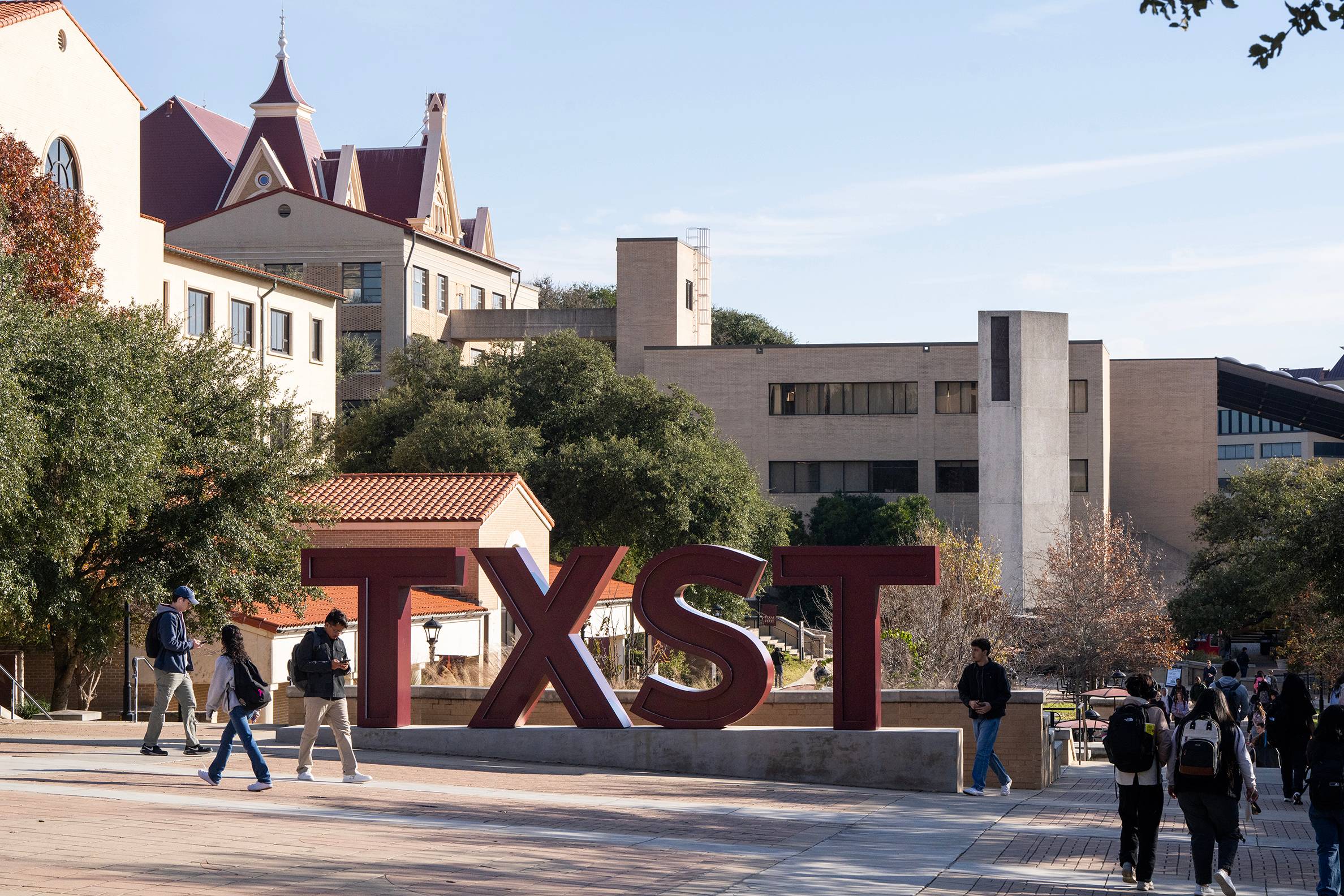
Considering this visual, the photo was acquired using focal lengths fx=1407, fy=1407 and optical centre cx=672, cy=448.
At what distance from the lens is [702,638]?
55.5 ft

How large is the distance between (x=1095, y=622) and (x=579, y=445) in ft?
63.3

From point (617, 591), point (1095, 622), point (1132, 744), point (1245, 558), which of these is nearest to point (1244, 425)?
point (1245, 558)

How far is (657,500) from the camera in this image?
49.6 meters

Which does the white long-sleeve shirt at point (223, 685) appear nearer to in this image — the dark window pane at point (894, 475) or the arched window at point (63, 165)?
the arched window at point (63, 165)

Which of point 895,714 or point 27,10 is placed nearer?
point 895,714

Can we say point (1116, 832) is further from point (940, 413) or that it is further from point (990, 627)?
point (940, 413)

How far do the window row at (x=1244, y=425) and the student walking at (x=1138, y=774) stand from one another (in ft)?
433

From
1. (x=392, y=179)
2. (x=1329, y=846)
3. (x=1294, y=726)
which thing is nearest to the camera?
(x=1329, y=846)

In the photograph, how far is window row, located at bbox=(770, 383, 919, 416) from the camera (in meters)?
76.2

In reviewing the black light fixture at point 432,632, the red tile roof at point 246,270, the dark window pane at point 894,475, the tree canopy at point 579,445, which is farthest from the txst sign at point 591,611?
the dark window pane at point 894,475

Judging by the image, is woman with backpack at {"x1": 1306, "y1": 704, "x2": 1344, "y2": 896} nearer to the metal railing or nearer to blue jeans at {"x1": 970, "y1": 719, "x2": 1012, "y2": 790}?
blue jeans at {"x1": 970, "y1": 719, "x2": 1012, "y2": 790}

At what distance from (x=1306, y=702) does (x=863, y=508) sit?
55.2 metres

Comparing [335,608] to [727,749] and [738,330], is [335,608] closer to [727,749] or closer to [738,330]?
[727,749]

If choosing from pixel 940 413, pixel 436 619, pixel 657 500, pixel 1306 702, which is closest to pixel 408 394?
pixel 657 500
